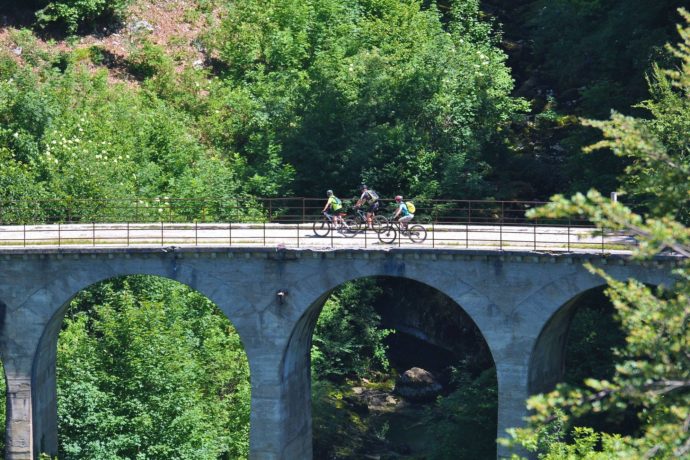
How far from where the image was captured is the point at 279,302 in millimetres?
47406

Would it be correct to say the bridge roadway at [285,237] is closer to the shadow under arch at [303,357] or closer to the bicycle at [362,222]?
the bicycle at [362,222]

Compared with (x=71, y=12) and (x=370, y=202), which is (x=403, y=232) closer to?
(x=370, y=202)

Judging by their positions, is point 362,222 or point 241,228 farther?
point 241,228

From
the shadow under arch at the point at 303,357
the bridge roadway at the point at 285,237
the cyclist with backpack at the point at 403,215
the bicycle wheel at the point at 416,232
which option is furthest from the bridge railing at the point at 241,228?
the shadow under arch at the point at 303,357

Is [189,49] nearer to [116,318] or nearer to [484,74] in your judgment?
[484,74]

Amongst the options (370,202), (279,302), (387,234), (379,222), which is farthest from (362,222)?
(279,302)

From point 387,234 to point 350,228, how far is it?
92.4 inches

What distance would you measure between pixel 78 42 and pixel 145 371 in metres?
26.3

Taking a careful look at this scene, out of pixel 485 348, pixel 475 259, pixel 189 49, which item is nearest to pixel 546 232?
pixel 475 259

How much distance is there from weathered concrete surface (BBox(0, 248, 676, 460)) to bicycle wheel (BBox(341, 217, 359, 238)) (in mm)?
2975

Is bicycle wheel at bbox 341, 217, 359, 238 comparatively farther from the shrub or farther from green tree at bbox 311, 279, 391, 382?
the shrub

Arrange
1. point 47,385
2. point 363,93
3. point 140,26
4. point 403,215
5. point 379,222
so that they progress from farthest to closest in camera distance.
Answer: point 140,26, point 363,93, point 47,385, point 379,222, point 403,215

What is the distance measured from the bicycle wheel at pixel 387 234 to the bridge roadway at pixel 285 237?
0.24 meters

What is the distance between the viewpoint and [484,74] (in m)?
66.9
